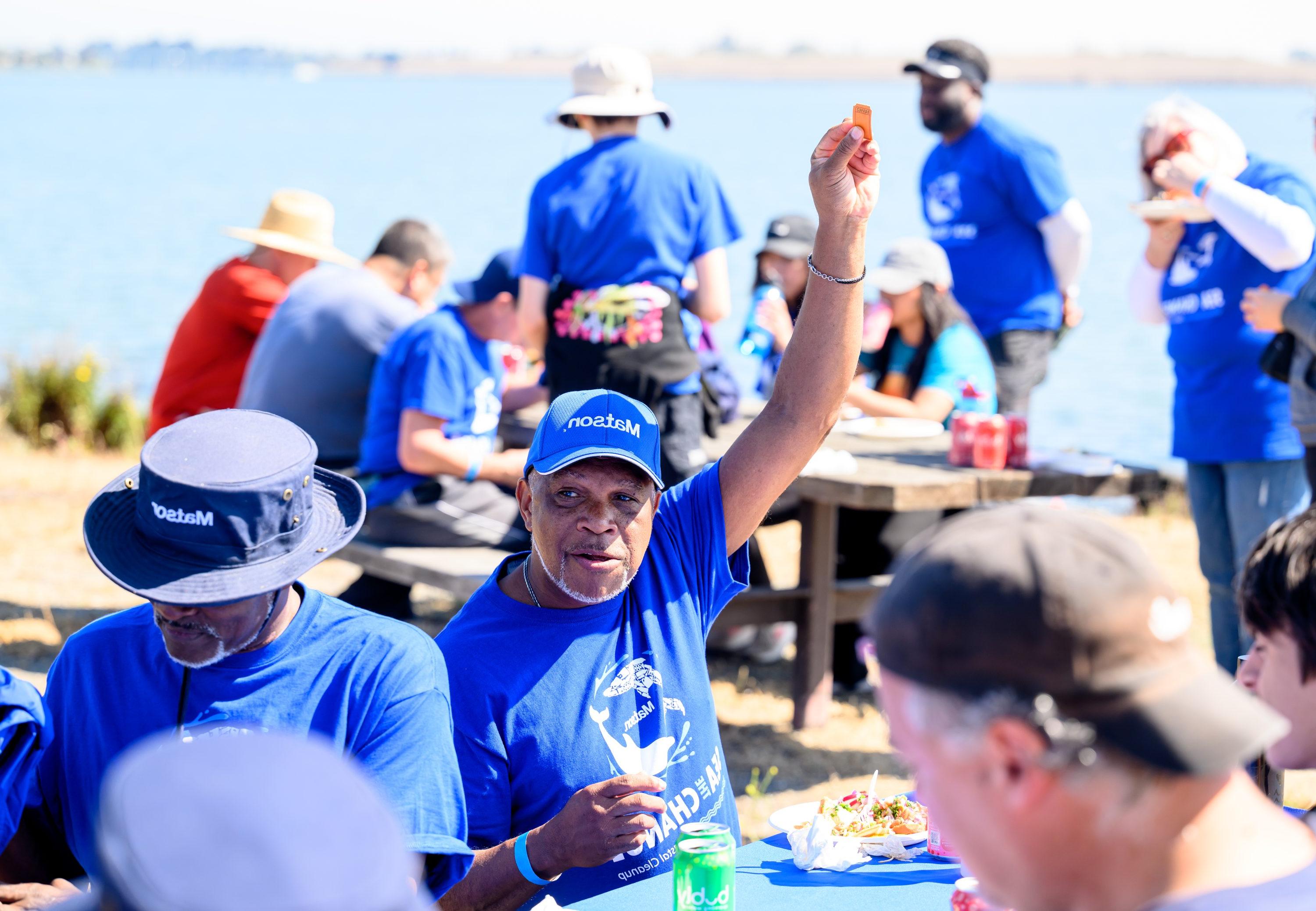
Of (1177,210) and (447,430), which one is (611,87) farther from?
(1177,210)

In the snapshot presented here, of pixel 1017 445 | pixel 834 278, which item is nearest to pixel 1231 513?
pixel 1017 445

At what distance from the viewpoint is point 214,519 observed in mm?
1989

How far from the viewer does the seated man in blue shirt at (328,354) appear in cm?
533

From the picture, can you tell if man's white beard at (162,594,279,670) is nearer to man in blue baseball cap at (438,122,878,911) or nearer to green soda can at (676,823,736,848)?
man in blue baseball cap at (438,122,878,911)

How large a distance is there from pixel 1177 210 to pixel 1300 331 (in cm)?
66

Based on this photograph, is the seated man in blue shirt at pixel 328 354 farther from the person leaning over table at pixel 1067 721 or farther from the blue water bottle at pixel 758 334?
the person leaning over table at pixel 1067 721

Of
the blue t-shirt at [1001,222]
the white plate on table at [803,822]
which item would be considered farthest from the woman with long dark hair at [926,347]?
the white plate on table at [803,822]

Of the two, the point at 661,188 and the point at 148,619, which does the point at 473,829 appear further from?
the point at 661,188

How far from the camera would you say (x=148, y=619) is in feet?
7.32

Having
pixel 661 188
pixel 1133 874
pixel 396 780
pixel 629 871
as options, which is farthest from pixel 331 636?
pixel 661 188

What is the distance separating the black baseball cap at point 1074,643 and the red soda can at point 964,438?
359cm

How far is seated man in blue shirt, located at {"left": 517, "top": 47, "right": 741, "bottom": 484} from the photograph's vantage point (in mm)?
4711

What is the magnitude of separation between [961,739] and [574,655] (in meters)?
1.30

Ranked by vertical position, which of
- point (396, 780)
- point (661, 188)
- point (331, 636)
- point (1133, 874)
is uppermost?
point (661, 188)
